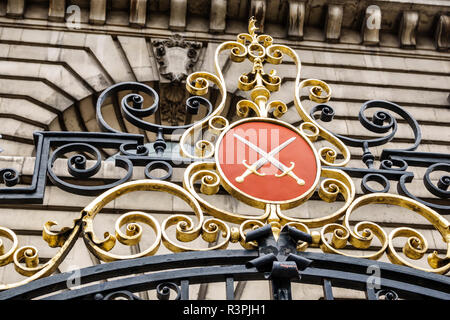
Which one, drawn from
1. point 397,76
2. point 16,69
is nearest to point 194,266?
point 16,69

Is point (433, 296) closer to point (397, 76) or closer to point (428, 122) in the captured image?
point (428, 122)

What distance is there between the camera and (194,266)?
12.4 ft

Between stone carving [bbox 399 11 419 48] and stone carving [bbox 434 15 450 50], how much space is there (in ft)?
1.21

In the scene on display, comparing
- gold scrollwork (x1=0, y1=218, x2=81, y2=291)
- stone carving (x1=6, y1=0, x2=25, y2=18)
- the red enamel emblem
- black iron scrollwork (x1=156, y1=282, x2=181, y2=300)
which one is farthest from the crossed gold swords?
stone carving (x1=6, y1=0, x2=25, y2=18)

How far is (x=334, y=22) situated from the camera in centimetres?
1045

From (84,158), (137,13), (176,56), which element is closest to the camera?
(84,158)

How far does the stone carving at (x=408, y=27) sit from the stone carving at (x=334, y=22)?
1039 millimetres

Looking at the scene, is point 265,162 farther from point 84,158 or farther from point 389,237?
point 84,158

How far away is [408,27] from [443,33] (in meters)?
0.59

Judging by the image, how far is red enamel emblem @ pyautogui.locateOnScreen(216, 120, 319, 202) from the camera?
4176 millimetres

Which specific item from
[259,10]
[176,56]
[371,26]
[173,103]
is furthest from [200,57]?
[371,26]

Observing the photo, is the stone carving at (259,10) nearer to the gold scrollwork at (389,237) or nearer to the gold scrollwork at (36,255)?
the gold scrollwork at (389,237)

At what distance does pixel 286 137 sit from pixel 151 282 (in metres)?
1.59

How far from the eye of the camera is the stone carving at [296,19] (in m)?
10.4
